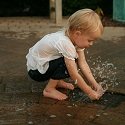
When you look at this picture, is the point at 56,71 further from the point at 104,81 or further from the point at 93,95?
the point at 104,81

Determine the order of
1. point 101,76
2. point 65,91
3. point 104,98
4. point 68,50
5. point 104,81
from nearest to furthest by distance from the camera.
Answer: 1. point 68,50
2. point 104,98
3. point 65,91
4. point 104,81
5. point 101,76

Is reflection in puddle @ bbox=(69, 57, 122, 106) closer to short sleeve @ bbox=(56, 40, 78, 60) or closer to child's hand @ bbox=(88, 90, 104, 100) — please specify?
child's hand @ bbox=(88, 90, 104, 100)

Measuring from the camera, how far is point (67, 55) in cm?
358

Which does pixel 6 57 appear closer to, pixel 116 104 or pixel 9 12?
pixel 116 104

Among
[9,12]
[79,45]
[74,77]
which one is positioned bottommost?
[9,12]

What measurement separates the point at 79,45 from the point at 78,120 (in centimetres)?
66

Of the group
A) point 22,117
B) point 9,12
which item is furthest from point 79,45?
point 9,12

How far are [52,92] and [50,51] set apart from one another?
0.40 metres

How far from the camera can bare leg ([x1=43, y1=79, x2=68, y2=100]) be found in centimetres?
385

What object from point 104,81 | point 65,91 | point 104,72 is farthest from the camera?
point 104,72

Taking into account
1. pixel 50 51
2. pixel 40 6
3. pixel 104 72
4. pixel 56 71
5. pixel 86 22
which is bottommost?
pixel 40 6

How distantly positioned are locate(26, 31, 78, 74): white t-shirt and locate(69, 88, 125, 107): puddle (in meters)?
0.39

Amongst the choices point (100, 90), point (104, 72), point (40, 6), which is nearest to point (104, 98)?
point (100, 90)

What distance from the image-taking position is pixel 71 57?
3572 millimetres
